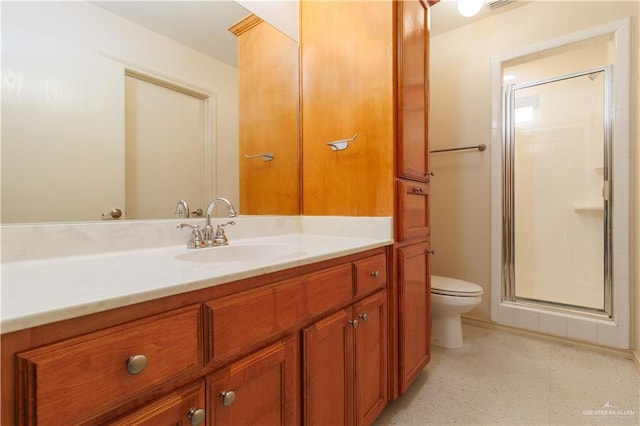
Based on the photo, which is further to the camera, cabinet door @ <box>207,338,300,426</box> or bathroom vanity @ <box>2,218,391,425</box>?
cabinet door @ <box>207,338,300,426</box>

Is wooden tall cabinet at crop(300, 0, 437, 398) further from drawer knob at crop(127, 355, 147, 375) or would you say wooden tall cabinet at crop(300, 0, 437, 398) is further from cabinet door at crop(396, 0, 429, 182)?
drawer knob at crop(127, 355, 147, 375)

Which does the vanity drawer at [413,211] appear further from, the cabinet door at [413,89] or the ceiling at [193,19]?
the ceiling at [193,19]

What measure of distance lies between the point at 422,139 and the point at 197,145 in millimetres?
1096

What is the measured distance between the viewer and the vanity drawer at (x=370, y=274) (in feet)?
3.48

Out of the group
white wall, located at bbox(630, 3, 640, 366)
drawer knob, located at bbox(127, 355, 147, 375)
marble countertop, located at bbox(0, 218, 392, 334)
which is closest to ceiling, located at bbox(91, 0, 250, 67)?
marble countertop, located at bbox(0, 218, 392, 334)

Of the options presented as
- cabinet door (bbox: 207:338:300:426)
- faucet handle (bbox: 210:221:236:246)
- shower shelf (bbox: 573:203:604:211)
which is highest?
shower shelf (bbox: 573:203:604:211)

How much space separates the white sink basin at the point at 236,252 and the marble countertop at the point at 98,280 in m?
0.07

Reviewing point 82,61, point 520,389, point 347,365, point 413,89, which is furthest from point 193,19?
point 520,389

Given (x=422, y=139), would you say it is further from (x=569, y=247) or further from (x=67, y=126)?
(x=569, y=247)

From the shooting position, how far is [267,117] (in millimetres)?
1526

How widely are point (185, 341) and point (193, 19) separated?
4.08ft

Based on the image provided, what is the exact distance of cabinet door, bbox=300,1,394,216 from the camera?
1.29 metres

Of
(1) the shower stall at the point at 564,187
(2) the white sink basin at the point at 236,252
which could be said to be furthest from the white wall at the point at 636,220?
(2) the white sink basin at the point at 236,252

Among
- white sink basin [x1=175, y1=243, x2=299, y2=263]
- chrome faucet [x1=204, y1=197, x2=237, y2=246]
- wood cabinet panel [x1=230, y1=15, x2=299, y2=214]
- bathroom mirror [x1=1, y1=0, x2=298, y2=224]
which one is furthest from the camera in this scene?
wood cabinet panel [x1=230, y1=15, x2=299, y2=214]
